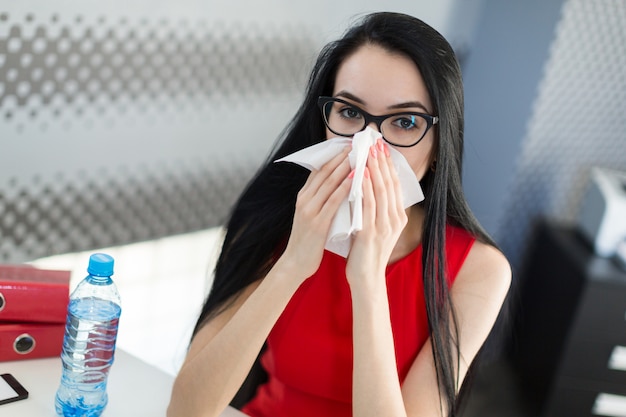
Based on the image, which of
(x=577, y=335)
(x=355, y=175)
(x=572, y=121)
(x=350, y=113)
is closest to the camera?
(x=355, y=175)

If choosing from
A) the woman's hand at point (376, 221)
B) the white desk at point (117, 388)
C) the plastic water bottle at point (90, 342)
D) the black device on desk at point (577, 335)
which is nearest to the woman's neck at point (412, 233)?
the woman's hand at point (376, 221)

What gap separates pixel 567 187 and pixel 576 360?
0.76m

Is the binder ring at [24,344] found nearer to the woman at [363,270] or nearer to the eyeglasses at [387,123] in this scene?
the woman at [363,270]

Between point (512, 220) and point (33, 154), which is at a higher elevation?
point (33, 154)

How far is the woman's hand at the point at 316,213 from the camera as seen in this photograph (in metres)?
1.28

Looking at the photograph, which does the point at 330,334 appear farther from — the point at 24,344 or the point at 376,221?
the point at 24,344

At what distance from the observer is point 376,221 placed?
1.30 metres

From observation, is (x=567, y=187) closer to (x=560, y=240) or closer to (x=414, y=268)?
(x=560, y=240)

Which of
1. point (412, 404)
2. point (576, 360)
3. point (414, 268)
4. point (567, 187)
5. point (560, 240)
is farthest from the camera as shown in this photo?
point (567, 187)

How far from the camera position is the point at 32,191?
1.87 metres

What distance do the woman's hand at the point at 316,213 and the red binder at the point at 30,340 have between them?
433 millimetres

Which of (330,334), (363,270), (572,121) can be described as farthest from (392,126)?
(572,121)

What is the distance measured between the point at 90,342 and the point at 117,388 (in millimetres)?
103

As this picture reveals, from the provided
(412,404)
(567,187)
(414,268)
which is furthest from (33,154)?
(567,187)
